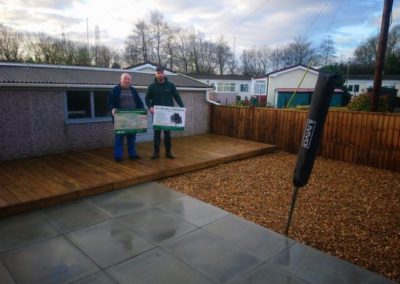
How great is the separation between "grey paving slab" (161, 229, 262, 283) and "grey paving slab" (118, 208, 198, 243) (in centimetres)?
14

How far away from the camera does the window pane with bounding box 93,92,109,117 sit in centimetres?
676

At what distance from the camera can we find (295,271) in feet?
8.29

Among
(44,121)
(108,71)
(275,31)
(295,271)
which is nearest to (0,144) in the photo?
(44,121)

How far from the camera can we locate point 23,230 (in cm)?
314

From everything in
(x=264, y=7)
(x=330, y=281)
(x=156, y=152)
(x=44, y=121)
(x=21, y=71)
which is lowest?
(x=330, y=281)

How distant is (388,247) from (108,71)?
304 inches

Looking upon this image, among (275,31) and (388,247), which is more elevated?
(275,31)

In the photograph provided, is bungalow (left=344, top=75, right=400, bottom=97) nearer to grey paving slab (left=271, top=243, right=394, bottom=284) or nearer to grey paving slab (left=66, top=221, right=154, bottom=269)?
grey paving slab (left=271, top=243, right=394, bottom=284)

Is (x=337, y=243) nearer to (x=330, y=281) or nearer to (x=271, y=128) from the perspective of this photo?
(x=330, y=281)

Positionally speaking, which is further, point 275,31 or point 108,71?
point 275,31

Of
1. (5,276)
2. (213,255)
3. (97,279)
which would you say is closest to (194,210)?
(213,255)

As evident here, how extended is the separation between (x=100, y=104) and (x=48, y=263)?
192 inches

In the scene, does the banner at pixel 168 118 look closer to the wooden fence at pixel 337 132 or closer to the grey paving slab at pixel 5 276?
the wooden fence at pixel 337 132

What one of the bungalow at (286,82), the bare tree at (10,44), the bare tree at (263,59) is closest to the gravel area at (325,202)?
the bungalow at (286,82)
